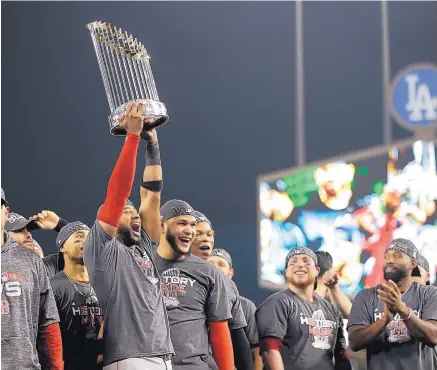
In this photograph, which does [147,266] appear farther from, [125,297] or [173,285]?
[173,285]

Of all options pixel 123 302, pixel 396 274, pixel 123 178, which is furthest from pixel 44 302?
pixel 396 274

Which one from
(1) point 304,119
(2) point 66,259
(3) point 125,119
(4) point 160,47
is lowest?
(2) point 66,259

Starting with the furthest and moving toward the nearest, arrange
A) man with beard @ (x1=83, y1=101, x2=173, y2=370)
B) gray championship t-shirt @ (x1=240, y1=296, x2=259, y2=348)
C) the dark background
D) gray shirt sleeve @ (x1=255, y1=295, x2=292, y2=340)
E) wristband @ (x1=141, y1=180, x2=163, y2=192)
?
1. the dark background
2. gray championship t-shirt @ (x1=240, y1=296, x2=259, y2=348)
3. gray shirt sleeve @ (x1=255, y1=295, x2=292, y2=340)
4. wristband @ (x1=141, y1=180, x2=163, y2=192)
5. man with beard @ (x1=83, y1=101, x2=173, y2=370)

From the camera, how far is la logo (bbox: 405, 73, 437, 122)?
30.8ft

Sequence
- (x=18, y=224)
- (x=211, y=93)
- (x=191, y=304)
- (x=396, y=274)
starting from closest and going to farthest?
(x=191, y=304)
(x=18, y=224)
(x=396, y=274)
(x=211, y=93)

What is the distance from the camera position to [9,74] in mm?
10320

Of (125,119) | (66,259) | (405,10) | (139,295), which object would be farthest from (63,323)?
(405,10)

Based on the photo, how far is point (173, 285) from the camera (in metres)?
3.77

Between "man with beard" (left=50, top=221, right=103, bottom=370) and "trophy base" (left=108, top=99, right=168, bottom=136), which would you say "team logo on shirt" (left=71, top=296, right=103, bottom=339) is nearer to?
"man with beard" (left=50, top=221, right=103, bottom=370)

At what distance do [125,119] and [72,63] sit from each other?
7542 millimetres

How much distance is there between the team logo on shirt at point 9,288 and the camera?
3.13m

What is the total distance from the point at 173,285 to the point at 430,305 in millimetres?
1327

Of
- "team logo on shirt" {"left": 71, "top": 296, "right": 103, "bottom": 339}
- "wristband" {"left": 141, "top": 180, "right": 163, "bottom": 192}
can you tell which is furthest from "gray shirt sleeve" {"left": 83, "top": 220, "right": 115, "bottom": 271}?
"team logo on shirt" {"left": 71, "top": 296, "right": 103, "bottom": 339}

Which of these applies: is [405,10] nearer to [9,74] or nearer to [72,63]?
[72,63]
